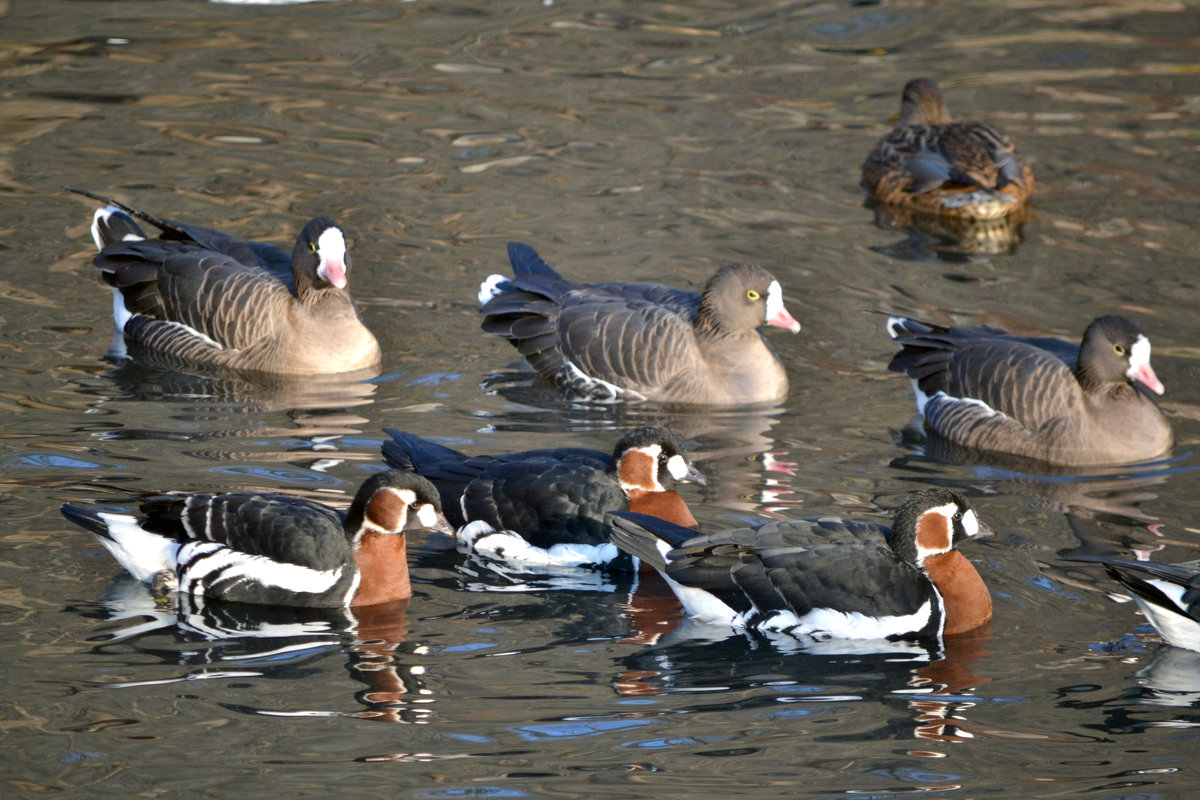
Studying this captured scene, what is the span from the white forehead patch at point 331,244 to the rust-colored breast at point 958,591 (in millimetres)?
5615

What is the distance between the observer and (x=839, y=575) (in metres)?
8.01

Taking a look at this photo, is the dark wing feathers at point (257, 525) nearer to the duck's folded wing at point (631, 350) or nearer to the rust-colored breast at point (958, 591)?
the rust-colored breast at point (958, 591)

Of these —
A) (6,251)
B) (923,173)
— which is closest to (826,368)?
(923,173)

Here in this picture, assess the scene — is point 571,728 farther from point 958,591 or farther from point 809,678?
point 958,591

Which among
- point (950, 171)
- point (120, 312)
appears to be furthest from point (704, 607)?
point (950, 171)

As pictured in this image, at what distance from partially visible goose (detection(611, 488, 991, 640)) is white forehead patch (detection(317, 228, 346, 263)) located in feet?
15.1

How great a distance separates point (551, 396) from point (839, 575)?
4.35 meters

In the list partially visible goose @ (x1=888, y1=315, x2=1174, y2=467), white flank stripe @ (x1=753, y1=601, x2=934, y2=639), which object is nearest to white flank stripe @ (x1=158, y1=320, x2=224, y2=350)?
partially visible goose @ (x1=888, y1=315, x2=1174, y2=467)

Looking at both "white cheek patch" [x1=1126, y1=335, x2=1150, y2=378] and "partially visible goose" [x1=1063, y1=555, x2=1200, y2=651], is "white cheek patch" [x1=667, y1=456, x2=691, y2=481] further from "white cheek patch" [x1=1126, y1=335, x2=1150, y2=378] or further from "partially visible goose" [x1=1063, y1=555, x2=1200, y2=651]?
"white cheek patch" [x1=1126, y1=335, x2=1150, y2=378]

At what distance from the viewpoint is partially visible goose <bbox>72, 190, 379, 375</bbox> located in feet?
39.3

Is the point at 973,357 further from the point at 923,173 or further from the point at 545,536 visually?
the point at 923,173

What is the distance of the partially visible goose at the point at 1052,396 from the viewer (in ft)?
35.4

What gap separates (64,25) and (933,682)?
51.7ft

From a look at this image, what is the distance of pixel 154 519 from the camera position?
8.29 metres
